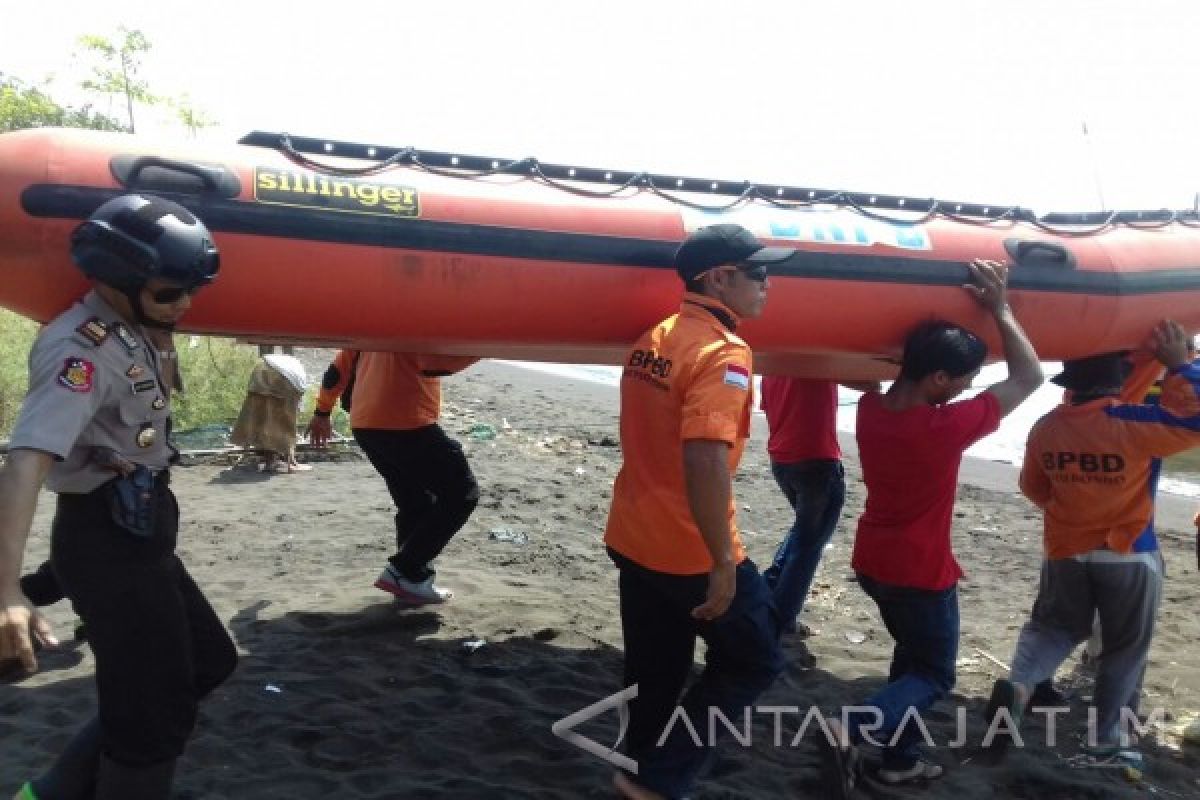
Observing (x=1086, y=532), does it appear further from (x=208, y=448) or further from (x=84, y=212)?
(x=208, y=448)

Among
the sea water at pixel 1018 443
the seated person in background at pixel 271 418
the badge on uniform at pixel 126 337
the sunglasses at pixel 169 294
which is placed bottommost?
the sea water at pixel 1018 443

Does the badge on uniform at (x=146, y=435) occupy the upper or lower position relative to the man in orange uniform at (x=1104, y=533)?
upper

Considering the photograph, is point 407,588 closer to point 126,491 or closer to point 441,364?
point 441,364

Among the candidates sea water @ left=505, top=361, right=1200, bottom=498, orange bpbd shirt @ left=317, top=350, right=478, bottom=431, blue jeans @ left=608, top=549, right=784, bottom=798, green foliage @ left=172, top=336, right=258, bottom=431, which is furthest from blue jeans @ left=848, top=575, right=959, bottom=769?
green foliage @ left=172, top=336, right=258, bottom=431

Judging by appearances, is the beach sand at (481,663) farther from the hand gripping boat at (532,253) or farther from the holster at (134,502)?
the hand gripping boat at (532,253)

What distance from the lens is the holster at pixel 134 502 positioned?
2.31 meters

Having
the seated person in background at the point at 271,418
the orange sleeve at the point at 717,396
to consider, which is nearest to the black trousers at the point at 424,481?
the orange sleeve at the point at 717,396

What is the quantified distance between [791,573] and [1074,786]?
4.65ft

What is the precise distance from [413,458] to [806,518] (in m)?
1.82

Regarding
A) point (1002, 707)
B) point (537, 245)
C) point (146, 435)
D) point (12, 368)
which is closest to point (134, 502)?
point (146, 435)

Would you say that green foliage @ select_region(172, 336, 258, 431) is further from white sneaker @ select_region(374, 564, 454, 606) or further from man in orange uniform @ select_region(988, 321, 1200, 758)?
man in orange uniform @ select_region(988, 321, 1200, 758)

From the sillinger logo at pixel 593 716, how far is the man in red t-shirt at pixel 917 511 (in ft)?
2.24

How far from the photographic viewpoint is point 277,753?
3.36m

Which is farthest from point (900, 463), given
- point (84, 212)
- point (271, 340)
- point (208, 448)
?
point (208, 448)
